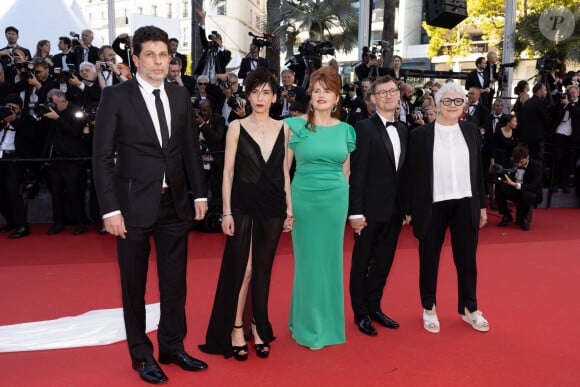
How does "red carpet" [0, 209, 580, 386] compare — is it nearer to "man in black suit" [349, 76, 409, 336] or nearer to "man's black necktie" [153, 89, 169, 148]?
"man in black suit" [349, 76, 409, 336]

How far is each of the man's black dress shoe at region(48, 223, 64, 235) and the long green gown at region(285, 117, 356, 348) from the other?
15.1ft

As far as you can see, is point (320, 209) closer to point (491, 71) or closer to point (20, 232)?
point (20, 232)

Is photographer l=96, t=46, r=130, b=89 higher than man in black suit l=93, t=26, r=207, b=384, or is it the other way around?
photographer l=96, t=46, r=130, b=89

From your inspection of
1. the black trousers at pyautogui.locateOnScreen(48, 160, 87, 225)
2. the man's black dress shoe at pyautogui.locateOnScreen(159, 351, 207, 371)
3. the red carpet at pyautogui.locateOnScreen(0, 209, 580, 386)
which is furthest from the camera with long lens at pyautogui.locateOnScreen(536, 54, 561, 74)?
the man's black dress shoe at pyautogui.locateOnScreen(159, 351, 207, 371)

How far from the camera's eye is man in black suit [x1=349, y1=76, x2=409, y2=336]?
3.76 m

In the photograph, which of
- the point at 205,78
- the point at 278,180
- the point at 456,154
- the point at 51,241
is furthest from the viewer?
the point at 205,78

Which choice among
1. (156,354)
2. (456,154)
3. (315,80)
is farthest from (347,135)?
(156,354)

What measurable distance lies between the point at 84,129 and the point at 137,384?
15.7 feet

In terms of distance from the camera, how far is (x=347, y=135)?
11.9ft

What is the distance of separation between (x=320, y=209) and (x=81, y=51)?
675 cm

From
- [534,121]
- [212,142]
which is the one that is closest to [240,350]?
[212,142]

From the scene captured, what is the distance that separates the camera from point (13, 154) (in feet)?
23.9

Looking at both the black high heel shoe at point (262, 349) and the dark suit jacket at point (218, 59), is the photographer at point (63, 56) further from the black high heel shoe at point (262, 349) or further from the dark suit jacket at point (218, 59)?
the black high heel shoe at point (262, 349)

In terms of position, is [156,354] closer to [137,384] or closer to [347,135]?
[137,384]
